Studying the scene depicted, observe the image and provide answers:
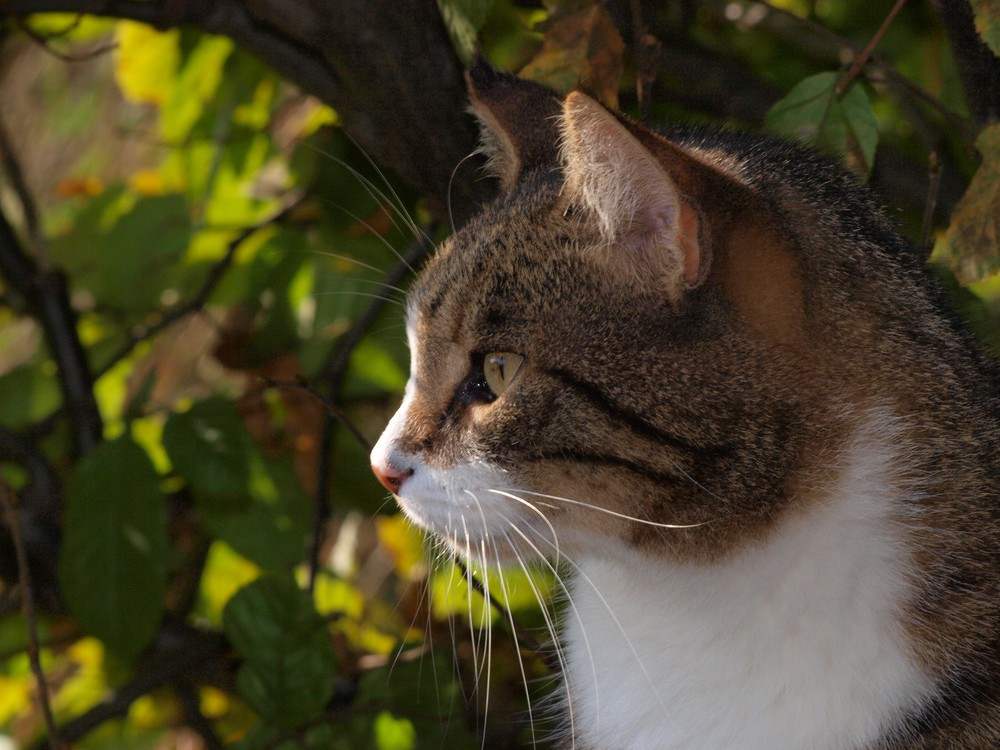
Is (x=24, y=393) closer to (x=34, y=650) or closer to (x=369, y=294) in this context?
(x=34, y=650)

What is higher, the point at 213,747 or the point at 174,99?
the point at 174,99

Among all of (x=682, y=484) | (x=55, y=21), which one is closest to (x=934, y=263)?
(x=682, y=484)

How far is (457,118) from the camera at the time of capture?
184 cm

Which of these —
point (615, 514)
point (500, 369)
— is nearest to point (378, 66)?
point (500, 369)

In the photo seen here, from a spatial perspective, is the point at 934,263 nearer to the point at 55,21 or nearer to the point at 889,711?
the point at 889,711

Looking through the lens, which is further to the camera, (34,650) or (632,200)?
(34,650)

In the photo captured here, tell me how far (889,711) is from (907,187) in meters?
1.13

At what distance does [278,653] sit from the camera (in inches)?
67.2

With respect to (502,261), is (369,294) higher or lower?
lower

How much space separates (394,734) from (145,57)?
4.83ft

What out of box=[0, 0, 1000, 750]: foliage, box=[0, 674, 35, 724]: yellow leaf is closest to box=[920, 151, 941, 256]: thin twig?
box=[0, 0, 1000, 750]: foliage

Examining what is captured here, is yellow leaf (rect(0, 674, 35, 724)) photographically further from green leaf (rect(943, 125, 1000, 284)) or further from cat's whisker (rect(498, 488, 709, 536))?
green leaf (rect(943, 125, 1000, 284))

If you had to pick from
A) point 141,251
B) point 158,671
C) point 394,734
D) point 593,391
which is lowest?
point 158,671

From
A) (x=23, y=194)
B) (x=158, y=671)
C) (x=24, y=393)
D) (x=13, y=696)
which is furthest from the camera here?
(x=13, y=696)
